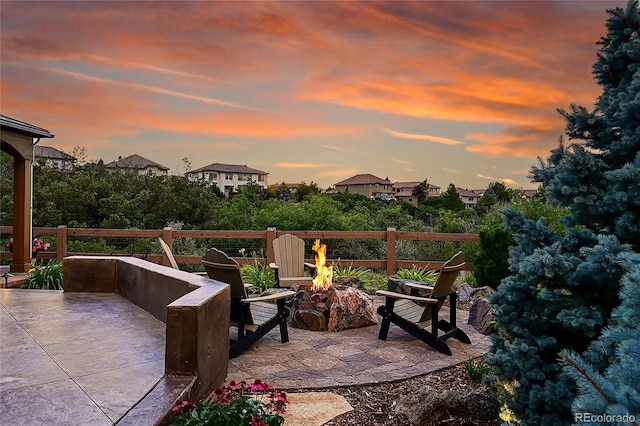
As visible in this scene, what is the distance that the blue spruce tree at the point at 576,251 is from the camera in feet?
7.94

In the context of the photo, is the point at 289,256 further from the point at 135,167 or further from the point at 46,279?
the point at 135,167

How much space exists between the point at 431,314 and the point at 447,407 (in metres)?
1.84

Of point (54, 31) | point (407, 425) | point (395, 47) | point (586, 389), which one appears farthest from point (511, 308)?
point (54, 31)

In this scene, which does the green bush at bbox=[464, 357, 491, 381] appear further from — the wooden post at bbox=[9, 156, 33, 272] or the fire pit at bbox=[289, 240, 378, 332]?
the wooden post at bbox=[9, 156, 33, 272]

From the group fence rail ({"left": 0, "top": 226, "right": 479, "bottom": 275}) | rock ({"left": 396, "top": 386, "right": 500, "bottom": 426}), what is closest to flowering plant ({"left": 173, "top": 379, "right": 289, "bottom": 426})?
rock ({"left": 396, "top": 386, "right": 500, "bottom": 426})

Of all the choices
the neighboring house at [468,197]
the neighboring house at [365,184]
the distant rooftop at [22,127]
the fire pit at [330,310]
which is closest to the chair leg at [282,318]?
the fire pit at [330,310]

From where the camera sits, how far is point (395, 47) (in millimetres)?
9234

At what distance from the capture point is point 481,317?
18.6 feet

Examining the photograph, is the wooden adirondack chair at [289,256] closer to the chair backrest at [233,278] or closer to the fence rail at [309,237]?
the fence rail at [309,237]

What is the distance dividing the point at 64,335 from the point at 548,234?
3.66 metres

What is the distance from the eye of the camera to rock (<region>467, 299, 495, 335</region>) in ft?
17.9

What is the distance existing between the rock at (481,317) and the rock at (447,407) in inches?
89.5

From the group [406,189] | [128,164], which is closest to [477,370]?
[128,164]

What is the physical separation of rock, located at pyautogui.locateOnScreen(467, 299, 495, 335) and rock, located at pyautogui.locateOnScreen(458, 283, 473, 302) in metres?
1.35
